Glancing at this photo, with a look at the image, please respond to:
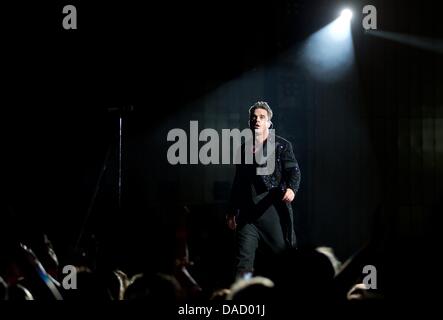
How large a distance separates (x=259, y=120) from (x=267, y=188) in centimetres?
77

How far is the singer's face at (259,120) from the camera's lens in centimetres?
579

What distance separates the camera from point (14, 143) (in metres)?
7.52

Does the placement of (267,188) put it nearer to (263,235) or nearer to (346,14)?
(263,235)

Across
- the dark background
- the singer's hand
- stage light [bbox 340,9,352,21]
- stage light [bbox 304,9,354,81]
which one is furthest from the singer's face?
stage light [bbox 340,9,352,21]

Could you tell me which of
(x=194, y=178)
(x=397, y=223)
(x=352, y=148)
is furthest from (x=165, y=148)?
(x=397, y=223)

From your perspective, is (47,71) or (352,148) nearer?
(47,71)

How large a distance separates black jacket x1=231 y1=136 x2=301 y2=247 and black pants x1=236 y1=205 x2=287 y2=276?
63 mm

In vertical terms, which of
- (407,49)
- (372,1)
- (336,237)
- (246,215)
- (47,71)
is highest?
(372,1)

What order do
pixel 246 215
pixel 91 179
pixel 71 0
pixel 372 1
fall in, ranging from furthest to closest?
pixel 372 1 < pixel 91 179 < pixel 71 0 < pixel 246 215

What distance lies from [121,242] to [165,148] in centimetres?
167

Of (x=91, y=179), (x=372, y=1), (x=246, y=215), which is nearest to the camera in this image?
(x=246, y=215)

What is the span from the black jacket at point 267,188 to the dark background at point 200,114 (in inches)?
58.4

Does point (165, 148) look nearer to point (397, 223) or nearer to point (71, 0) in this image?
point (71, 0)

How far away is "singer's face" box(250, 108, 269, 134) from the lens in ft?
19.0
